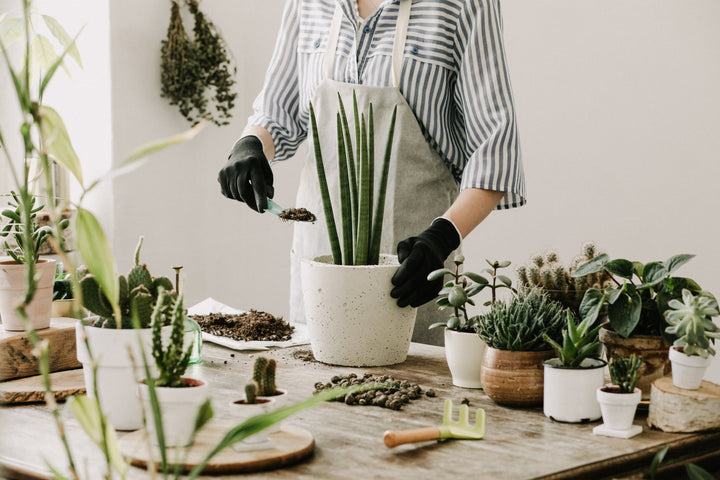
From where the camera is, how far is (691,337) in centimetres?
97

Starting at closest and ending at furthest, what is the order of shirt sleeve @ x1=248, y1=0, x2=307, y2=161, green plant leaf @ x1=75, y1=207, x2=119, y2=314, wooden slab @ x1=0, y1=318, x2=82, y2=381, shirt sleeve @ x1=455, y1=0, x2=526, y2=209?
green plant leaf @ x1=75, y1=207, x2=119, y2=314 → wooden slab @ x1=0, y1=318, x2=82, y2=381 → shirt sleeve @ x1=455, y1=0, x2=526, y2=209 → shirt sleeve @ x1=248, y1=0, x2=307, y2=161

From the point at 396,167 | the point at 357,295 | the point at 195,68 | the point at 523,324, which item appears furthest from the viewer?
the point at 195,68

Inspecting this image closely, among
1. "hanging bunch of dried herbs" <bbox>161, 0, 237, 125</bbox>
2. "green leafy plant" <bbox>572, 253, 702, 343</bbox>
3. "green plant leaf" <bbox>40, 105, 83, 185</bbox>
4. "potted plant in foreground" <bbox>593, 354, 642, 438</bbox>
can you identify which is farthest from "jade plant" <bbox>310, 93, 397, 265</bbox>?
"hanging bunch of dried herbs" <bbox>161, 0, 237, 125</bbox>

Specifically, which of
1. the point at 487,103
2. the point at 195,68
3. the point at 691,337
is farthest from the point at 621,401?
the point at 195,68

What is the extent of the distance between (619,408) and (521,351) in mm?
A: 162

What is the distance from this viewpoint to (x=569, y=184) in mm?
3375

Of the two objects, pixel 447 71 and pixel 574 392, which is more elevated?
pixel 447 71

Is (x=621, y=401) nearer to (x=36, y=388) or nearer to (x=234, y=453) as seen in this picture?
(x=234, y=453)

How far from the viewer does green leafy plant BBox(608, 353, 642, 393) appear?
1.01 metres

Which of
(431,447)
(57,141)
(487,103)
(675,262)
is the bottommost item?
(431,447)

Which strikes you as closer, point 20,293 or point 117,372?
point 117,372

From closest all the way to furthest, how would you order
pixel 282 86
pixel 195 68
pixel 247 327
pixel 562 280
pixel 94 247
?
pixel 94 247 < pixel 562 280 < pixel 247 327 < pixel 282 86 < pixel 195 68

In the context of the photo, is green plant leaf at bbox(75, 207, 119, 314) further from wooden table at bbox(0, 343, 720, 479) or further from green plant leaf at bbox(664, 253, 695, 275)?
green plant leaf at bbox(664, 253, 695, 275)

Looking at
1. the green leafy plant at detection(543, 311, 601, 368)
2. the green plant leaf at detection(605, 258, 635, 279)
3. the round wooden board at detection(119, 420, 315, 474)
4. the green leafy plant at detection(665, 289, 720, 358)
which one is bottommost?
the round wooden board at detection(119, 420, 315, 474)
